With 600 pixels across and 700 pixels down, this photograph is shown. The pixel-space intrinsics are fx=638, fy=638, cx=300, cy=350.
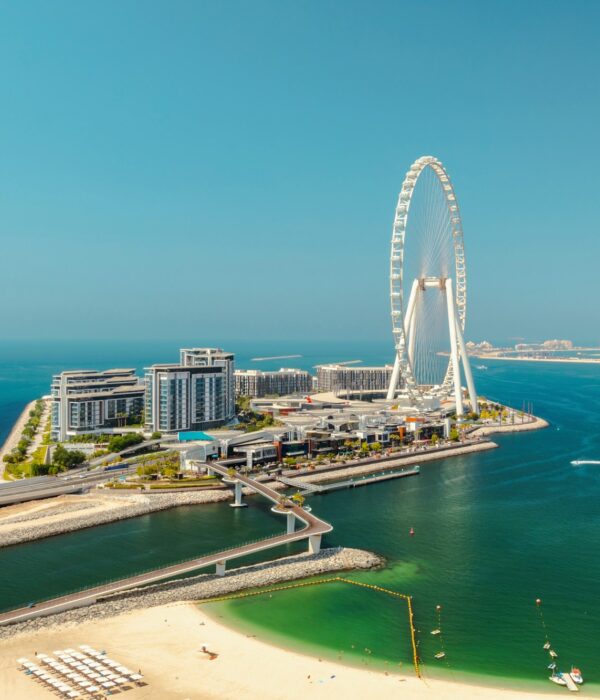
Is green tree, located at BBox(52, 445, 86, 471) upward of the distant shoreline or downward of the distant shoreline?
downward

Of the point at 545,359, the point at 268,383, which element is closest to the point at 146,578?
the point at 268,383

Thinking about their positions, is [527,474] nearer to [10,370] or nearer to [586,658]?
[586,658]

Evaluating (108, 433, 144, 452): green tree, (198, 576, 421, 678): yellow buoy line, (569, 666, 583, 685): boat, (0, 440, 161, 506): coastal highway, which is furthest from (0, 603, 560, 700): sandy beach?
(108, 433, 144, 452): green tree

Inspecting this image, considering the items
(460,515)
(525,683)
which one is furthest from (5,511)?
(525,683)

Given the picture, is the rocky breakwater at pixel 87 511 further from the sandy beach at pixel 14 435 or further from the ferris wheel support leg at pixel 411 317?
the ferris wheel support leg at pixel 411 317

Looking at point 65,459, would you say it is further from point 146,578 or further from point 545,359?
point 545,359

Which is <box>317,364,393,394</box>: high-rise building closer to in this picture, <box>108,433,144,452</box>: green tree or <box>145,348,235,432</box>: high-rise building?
<box>145,348,235,432</box>: high-rise building
